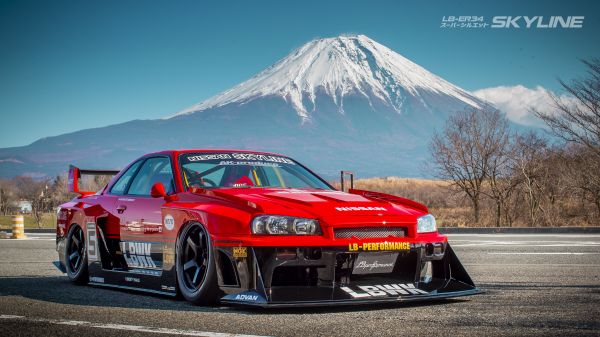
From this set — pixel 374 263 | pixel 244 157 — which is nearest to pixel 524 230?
pixel 244 157

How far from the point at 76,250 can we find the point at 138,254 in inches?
61.9

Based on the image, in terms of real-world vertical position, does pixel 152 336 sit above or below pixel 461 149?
below

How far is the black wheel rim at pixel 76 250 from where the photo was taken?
9.06m

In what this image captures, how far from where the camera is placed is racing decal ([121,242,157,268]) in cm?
771

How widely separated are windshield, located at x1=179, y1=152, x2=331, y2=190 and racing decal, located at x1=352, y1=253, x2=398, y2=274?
1.66 metres

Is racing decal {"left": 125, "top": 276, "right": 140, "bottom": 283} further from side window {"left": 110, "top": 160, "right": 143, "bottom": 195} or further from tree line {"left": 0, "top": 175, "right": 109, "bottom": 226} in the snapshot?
tree line {"left": 0, "top": 175, "right": 109, "bottom": 226}

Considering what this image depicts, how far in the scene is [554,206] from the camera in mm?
28844

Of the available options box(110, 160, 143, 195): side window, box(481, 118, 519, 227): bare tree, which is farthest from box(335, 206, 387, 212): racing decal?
box(481, 118, 519, 227): bare tree

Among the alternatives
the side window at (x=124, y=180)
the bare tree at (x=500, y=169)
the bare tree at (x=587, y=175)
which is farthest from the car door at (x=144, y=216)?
the bare tree at (x=500, y=169)

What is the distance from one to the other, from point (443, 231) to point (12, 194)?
5671cm

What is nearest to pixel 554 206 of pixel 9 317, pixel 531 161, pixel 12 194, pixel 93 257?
pixel 531 161

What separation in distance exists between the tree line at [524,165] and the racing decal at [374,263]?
21201mm

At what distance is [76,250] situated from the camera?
9.20m

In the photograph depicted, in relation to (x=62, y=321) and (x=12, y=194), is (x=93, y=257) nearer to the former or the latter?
(x=62, y=321)
